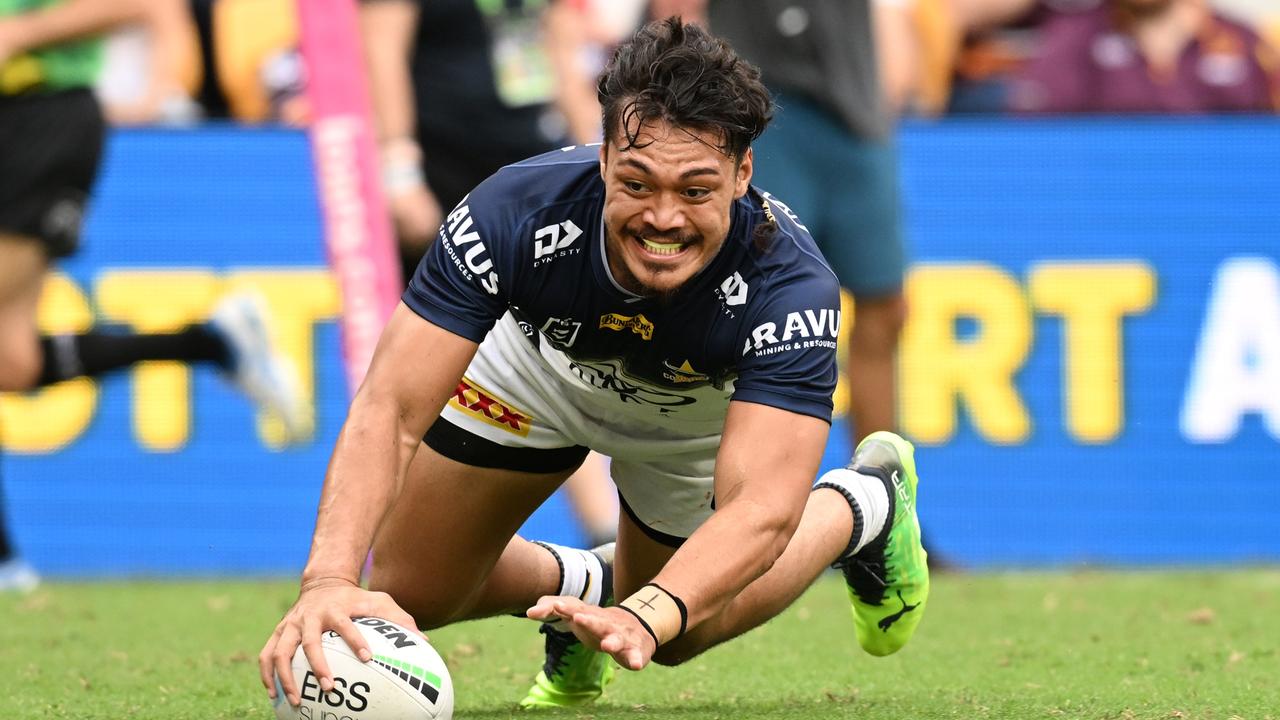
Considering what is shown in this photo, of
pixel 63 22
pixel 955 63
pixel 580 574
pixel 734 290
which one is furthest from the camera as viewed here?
pixel 955 63

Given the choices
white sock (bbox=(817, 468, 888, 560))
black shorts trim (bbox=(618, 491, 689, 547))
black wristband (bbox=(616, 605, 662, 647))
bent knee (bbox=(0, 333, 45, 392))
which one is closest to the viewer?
black wristband (bbox=(616, 605, 662, 647))

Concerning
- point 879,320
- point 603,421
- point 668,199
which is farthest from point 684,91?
point 879,320

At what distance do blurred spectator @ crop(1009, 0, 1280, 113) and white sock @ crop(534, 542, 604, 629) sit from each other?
16.6 ft

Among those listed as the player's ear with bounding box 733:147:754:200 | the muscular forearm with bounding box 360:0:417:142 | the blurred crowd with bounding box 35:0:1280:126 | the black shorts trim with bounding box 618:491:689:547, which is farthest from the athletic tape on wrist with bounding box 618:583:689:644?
the blurred crowd with bounding box 35:0:1280:126

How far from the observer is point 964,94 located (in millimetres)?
10500

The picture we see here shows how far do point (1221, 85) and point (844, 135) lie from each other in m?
3.00

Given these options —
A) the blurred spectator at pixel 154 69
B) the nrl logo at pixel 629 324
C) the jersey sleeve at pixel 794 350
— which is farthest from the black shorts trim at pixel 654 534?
the blurred spectator at pixel 154 69

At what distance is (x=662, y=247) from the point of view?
4379 millimetres

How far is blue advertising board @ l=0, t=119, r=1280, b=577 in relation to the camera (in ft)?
29.8

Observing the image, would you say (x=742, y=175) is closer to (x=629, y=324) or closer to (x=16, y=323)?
(x=629, y=324)

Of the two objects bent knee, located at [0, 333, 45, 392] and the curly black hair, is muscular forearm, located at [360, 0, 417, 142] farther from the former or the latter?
the curly black hair

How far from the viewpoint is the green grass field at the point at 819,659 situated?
16.2 ft

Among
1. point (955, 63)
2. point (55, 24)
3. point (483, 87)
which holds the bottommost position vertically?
point (955, 63)

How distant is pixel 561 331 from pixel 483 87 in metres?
4.54
